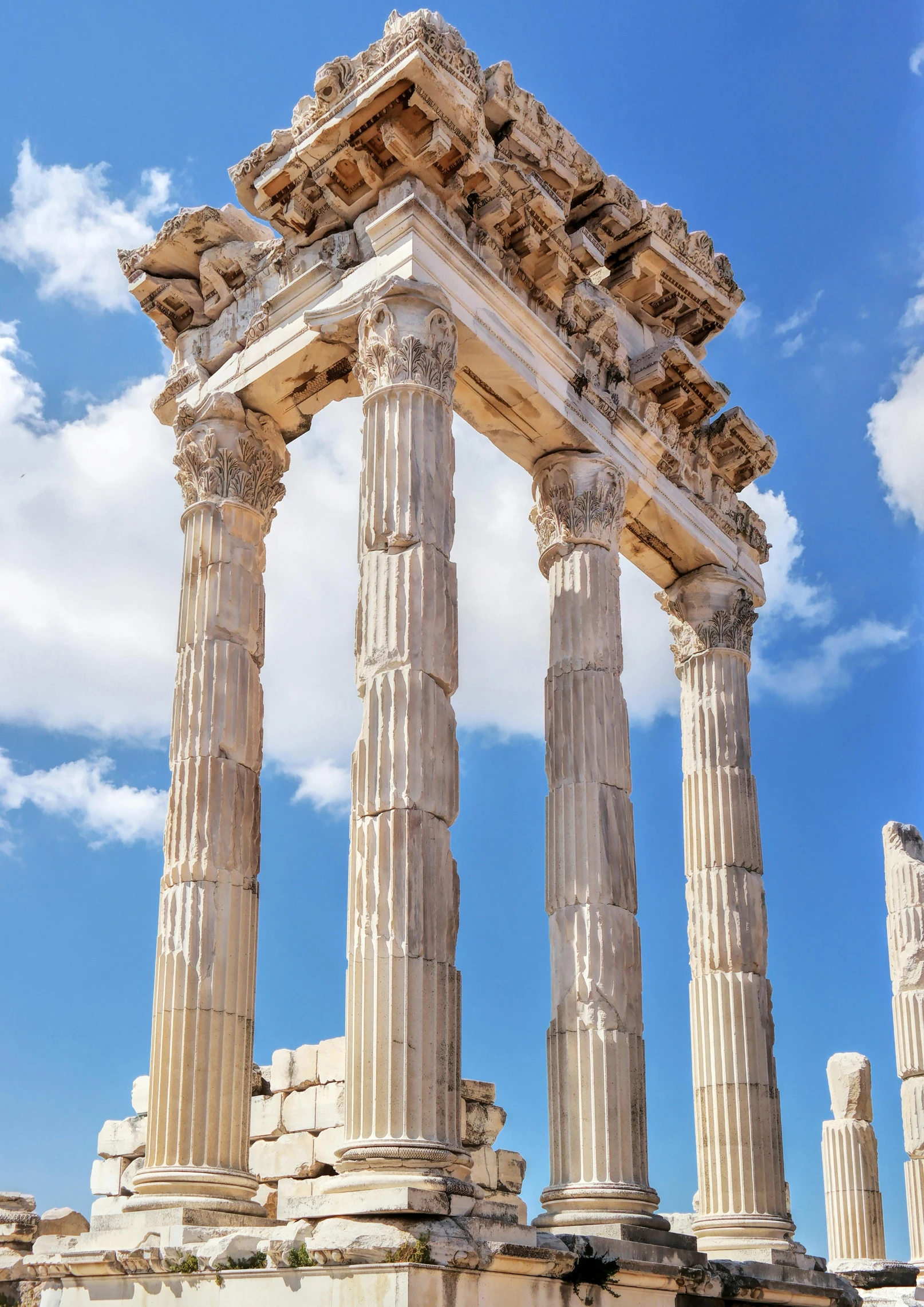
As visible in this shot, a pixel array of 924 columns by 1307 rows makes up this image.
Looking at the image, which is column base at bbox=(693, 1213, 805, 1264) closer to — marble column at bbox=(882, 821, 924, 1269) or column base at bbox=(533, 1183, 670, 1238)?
column base at bbox=(533, 1183, 670, 1238)

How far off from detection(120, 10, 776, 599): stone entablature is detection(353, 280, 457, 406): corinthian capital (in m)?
0.47

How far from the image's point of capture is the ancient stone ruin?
585 inches

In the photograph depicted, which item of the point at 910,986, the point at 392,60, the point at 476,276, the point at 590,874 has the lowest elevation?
the point at 590,874

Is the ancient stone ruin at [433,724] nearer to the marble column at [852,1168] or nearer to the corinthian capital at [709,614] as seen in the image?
the corinthian capital at [709,614]

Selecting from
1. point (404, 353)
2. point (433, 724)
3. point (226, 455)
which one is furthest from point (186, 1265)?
point (226, 455)

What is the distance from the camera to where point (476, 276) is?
19000 mm

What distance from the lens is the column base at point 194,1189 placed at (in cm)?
1603

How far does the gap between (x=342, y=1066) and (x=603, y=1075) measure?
19.0ft

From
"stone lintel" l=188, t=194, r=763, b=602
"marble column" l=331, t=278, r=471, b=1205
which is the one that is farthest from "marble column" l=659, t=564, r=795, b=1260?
"marble column" l=331, t=278, r=471, b=1205

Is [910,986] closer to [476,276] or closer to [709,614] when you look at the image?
[709,614]

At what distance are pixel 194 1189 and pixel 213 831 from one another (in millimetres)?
3954

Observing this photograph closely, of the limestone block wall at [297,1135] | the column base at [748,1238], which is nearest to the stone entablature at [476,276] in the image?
the limestone block wall at [297,1135]

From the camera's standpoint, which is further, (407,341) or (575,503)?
(575,503)

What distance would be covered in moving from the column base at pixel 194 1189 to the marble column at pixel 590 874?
3.29m
